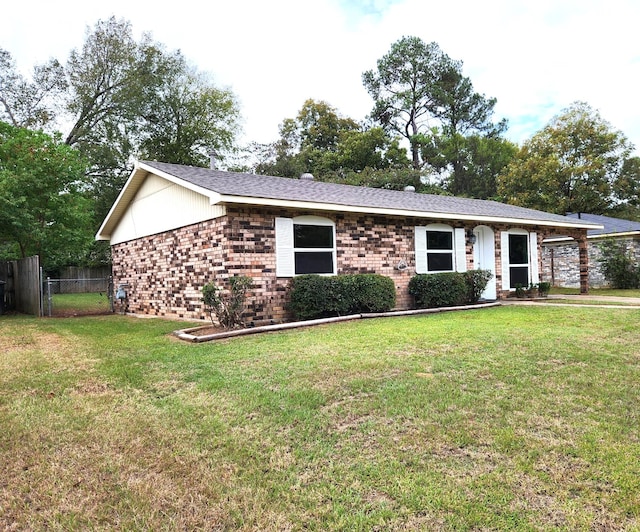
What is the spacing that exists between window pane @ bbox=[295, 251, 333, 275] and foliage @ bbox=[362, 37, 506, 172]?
94.2 feet

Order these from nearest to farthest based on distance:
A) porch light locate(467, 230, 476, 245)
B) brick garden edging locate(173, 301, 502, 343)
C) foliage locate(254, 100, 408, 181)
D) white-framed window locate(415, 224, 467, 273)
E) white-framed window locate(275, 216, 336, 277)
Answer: brick garden edging locate(173, 301, 502, 343), white-framed window locate(275, 216, 336, 277), white-framed window locate(415, 224, 467, 273), porch light locate(467, 230, 476, 245), foliage locate(254, 100, 408, 181)

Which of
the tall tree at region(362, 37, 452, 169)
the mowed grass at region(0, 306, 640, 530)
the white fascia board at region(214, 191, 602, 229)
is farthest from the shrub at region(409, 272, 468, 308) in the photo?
the tall tree at region(362, 37, 452, 169)

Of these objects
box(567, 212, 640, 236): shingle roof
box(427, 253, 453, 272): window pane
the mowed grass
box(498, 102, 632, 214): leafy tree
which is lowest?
the mowed grass

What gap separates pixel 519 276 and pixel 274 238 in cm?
900

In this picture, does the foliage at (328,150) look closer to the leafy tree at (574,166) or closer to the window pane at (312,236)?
the leafy tree at (574,166)

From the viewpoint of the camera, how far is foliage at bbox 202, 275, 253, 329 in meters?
8.22

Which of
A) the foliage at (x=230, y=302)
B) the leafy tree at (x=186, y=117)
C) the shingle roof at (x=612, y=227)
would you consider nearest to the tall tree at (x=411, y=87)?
the leafy tree at (x=186, y=117)

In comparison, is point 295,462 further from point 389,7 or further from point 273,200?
point 389,7

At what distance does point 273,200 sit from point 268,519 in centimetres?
724

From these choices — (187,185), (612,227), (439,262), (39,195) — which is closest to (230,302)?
(187,185)

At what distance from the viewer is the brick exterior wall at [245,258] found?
9.02m

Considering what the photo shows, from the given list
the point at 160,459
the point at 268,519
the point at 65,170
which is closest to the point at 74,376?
the point at 160,459

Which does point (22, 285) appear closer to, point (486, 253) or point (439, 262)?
point (439, 262)

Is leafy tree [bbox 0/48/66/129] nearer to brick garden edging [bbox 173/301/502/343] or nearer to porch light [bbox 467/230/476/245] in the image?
brick garden edging [bbox 173/301/502/343]
